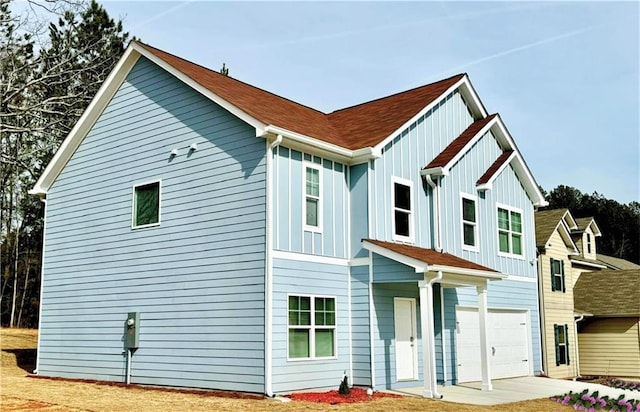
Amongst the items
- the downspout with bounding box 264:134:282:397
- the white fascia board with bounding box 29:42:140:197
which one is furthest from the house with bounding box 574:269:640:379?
the white fascia board with bounding box 29:42:140:197

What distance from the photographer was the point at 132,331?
55.8 feet

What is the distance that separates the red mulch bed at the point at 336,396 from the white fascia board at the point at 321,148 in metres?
5.36

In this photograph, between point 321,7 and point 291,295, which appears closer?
point 291,295

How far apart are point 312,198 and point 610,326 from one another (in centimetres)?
1768

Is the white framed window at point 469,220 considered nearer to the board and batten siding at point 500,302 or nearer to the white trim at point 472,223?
the white trim at point 472,223

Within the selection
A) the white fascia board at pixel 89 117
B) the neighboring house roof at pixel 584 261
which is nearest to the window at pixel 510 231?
the neighboring house roof at pixel 584 261

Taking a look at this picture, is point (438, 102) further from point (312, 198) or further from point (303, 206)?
point (303, 206)

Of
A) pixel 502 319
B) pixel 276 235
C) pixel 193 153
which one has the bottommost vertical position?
pixel 502 319

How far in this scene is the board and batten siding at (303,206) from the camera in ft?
49.9

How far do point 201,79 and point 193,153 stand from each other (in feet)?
6.10

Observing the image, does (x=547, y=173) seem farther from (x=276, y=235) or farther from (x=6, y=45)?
(x=276, y=235)

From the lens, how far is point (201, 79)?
55.8ft

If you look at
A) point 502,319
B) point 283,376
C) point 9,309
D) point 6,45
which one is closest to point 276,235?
point 283,376

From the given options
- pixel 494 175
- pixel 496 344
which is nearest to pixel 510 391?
pixel 496 344
